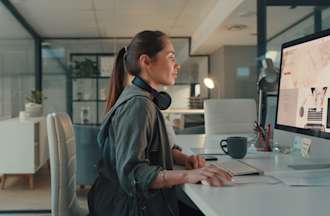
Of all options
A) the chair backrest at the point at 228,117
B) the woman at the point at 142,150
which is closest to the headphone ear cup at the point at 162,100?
the woman at the point at 142,150

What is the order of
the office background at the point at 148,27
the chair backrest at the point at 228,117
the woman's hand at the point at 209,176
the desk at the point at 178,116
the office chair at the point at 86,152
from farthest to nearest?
the desk at the point at 178,116 < the office background at the point at 148,27 < the chair backrest at the point at 228,117 < the office chair at the point at 86,152 < the woman's hand at the point at 209,176

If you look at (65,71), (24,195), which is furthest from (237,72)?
(24,195)

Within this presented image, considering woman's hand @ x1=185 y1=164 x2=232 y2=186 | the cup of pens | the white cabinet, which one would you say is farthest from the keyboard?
the white cabinet

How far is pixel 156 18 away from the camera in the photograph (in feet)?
19.2

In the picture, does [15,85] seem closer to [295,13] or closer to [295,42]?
[295,13]

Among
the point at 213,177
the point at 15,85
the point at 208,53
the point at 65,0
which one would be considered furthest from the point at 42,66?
the point at 213,177

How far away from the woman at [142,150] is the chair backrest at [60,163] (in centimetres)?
10

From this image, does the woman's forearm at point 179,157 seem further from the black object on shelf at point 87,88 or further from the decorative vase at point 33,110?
the black object on shelf at point 87,88

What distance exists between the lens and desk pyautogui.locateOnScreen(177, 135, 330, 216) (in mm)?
774

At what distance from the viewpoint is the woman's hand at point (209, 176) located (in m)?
1.01

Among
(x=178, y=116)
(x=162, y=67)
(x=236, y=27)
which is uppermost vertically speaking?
(x=236, y=27)

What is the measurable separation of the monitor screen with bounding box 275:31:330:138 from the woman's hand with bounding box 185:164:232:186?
389 millimetres

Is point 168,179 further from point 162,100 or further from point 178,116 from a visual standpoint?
point 178,116

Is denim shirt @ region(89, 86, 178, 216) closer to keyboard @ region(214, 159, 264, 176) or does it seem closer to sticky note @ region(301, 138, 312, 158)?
keyboard @ region(214, 159, 264, 176)
